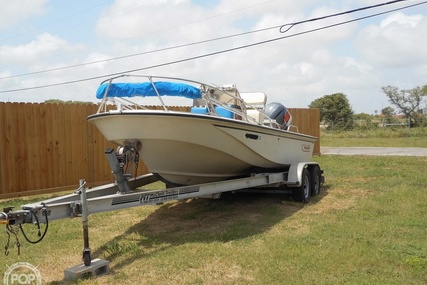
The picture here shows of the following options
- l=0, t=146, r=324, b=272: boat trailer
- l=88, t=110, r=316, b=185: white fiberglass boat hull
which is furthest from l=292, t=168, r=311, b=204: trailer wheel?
l=88, t=110, r=316, b=185: white fiberglass boat hull

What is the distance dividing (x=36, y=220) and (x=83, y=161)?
6.43 meters

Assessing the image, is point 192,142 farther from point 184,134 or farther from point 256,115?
point 256,115

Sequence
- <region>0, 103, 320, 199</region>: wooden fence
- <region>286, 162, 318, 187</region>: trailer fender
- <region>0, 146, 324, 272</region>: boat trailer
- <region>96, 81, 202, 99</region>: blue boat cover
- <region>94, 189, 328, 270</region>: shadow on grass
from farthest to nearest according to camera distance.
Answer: <region>0, 103, 320, 199</region>: wooden fence → <region>286, 162, 318, 187</region>: trailer fender → <region>96, 81, 202, 99</region>: blue boat cover → <region>94, 189, 328, 270</region>: shadow on grass → <region>0, 146, 324, 272</region>: boat trailer

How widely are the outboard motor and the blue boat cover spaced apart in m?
3.16

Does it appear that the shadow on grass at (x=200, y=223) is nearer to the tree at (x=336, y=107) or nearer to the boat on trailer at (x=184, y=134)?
the boat on trailer at (x=184, y=134)

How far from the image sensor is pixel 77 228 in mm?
7062

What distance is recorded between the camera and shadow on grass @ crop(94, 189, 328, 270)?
5.84 m

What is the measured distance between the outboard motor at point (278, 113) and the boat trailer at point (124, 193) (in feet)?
3.31

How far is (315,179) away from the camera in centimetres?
947

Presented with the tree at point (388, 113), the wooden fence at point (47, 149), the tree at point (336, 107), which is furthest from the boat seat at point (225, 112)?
the tree at point (336, 107)

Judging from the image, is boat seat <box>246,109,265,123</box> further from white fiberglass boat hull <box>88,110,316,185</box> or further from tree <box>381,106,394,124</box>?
tree <box>381,106,394,124</box>

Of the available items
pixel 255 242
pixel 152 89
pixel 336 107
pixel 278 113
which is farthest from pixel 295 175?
pixel 336 107

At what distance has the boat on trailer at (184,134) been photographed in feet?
19.8

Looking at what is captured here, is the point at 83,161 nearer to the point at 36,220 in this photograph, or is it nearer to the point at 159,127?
the point at 159,127
